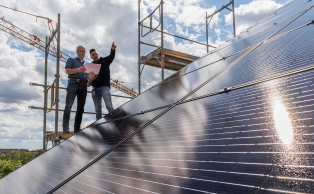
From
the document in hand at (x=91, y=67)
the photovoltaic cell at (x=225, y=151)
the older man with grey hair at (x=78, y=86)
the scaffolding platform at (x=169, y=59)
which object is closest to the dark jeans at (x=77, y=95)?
the older man with grey hair at (x=78, y=86)

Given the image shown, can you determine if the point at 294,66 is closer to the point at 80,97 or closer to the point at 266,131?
the point at 266,131

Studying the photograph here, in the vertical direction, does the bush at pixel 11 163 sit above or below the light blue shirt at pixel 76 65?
below

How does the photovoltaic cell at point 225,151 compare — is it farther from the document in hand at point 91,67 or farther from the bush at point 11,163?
the bush at point 11,163

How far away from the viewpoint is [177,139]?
1658mm

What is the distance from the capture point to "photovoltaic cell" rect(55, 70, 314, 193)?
94 cm

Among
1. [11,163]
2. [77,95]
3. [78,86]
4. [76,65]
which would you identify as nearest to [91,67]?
[76,65]

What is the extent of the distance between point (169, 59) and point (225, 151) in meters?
12.5

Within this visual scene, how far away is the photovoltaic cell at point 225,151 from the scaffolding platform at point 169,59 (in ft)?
34.2

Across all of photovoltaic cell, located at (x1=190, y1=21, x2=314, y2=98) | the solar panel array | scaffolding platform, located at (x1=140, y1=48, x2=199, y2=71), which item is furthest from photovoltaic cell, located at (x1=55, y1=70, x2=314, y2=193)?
scaffolding platform, located at (x1=140, y1=48, x2=199, y2=71)

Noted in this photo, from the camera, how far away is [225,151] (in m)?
1.23

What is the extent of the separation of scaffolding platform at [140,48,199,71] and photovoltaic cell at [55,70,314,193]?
10.4m

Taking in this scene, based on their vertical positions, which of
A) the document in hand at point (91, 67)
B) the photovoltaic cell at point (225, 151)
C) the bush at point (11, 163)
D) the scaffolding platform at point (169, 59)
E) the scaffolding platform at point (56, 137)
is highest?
the scaffolding platform at point (169, 59)

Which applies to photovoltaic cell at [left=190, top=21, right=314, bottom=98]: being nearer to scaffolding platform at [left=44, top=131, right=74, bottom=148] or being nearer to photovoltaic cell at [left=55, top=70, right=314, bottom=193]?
photovoltaic cell at [left=55, top=70, right=314, bottom=193]

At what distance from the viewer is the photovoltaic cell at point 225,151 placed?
943mm
